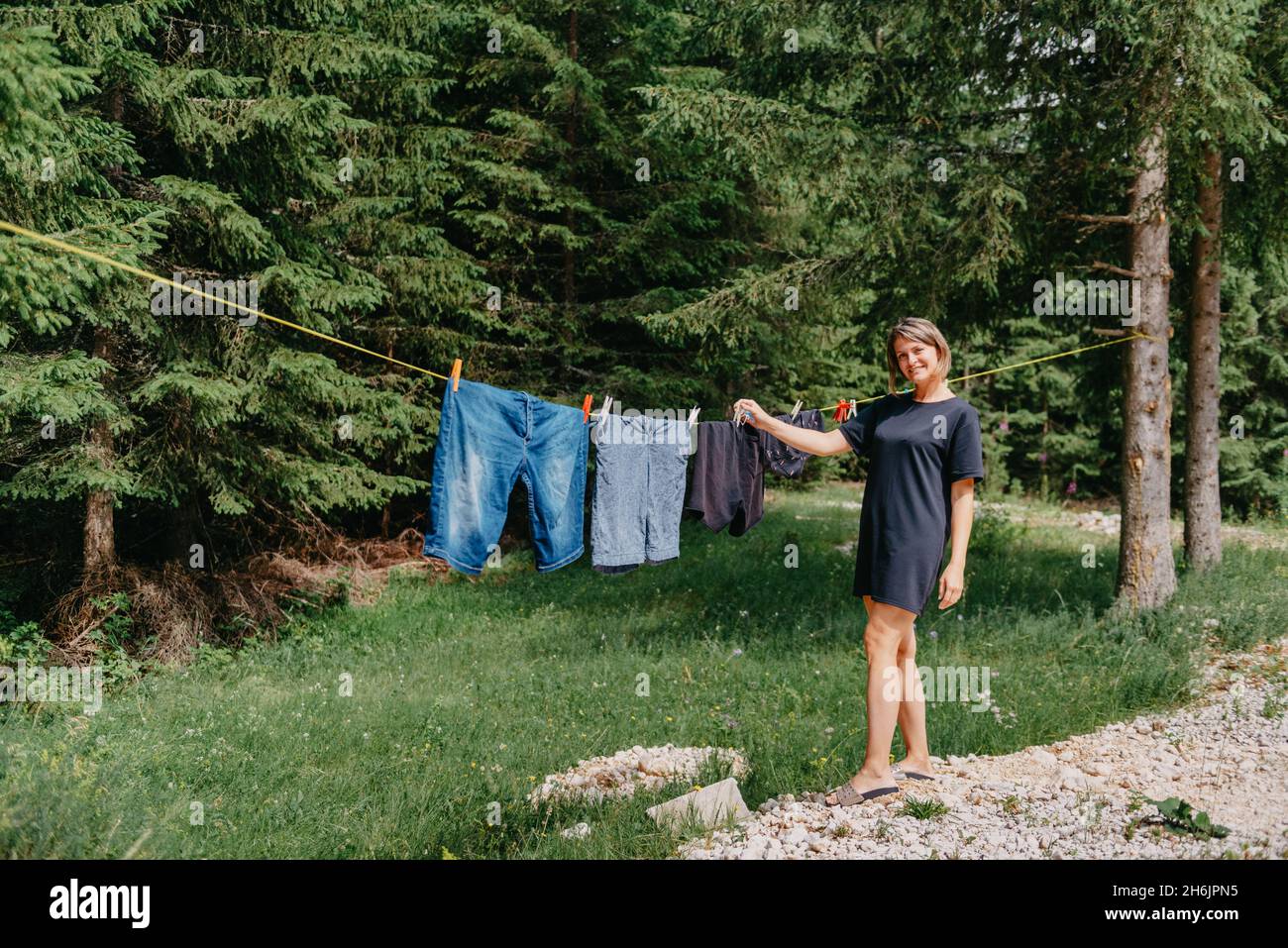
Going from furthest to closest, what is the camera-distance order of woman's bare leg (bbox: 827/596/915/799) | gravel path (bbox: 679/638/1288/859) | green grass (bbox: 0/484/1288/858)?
green grass (bbox: 0/484/1288/858)
woman's bare leg (bbox: 827/596/915/799)
gravel path (bbox: 679/638/1288/859)

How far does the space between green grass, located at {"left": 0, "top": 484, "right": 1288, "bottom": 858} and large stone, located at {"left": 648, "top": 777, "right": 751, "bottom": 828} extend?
14cm

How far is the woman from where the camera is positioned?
452cm

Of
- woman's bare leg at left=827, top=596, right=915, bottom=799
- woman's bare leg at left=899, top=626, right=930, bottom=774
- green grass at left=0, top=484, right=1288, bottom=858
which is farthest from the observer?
green grass at left=0, top=484, right=1288, bottom=858

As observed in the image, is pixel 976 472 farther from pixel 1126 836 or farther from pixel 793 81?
pixel 793 81

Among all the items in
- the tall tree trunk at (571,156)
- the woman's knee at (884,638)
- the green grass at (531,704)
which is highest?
the tall tree trunk at (571,156)

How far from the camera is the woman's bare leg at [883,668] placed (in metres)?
4.63

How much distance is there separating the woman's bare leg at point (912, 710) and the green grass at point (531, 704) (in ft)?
1.86

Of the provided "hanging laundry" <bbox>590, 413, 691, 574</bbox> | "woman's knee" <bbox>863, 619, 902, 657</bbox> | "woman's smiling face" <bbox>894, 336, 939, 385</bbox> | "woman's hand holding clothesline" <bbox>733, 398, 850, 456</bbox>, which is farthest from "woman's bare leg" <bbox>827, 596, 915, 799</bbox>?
"hanging laundry" <bbox>590, 413, 691, 574</bbox>

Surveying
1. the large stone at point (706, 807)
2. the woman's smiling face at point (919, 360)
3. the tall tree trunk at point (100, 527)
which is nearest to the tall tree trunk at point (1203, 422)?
the woman's smiling face at point (919, 360)

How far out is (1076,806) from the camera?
16.0 feet

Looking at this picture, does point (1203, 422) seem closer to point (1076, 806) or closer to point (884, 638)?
point (1076, 806)

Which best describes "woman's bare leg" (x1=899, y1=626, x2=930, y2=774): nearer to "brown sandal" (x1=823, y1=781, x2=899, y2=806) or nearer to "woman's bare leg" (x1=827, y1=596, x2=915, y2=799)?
"woman's bare leg" (x1=827, y1=596, x2=915, y2=799)

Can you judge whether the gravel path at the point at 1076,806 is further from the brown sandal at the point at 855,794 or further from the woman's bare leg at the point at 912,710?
the woman's bare leg at the point at 912,710

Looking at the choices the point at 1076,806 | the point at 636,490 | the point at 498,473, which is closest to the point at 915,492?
the point at 1076,806
